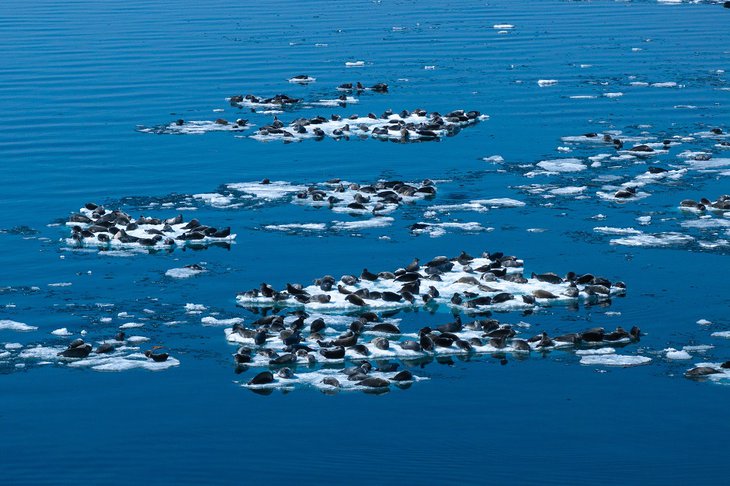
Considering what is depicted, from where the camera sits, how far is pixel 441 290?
25.9 m

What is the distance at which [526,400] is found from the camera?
813 inches

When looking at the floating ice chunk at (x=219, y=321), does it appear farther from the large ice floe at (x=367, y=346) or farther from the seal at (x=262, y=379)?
the seal at (x=262, y=379)

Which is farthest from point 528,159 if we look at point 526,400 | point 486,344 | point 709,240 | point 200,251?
point 526,400

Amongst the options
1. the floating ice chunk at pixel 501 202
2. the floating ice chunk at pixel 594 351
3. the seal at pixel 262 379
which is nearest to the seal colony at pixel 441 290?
the floating ice chunk at pixel 594 351

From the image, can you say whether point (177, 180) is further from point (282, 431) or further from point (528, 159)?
point (282, 431)

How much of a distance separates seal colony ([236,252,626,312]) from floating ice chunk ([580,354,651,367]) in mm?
2927

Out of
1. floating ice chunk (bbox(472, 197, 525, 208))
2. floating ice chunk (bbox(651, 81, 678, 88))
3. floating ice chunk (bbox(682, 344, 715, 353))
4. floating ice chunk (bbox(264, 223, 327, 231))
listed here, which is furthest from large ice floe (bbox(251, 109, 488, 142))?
floating ice chunk (bbox(682, 344, 715, 353))

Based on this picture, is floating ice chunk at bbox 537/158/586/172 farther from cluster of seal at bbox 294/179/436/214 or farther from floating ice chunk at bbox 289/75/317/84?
floating ice chunk at bbox 289/75/317/84

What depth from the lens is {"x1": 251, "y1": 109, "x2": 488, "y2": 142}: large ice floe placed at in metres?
42.2

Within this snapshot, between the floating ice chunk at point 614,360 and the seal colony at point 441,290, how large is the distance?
2.93m

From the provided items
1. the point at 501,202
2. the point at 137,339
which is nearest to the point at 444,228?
the point at 501,202

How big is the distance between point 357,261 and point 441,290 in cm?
297

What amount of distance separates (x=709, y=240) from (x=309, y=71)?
29420 millimetres

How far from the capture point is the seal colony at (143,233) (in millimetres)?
30047
